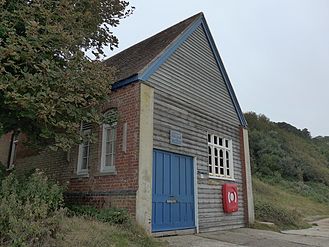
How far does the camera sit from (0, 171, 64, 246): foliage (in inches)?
227

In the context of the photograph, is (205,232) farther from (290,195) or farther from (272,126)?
(272,126)

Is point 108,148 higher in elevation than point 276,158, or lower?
lower

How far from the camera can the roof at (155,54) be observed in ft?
33.6

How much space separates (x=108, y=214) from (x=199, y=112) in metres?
5.34

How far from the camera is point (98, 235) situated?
6914 millimetres

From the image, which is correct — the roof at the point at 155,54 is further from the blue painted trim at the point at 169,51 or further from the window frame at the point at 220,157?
→ the window frame at the point at 220,157

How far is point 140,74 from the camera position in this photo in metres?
9.83

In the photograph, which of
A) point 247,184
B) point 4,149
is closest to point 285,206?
point 247,184

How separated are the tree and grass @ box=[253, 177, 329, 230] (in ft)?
30.2

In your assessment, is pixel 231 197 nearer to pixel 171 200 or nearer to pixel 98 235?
pixel 171 200

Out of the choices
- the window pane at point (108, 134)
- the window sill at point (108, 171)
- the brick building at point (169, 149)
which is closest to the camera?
the brick building at point (169, 149)

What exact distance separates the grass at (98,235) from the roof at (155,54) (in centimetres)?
432

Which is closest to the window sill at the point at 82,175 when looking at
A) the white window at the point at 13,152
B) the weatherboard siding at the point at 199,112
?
the weatherboard siding at the point at 199,112

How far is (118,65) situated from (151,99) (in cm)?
339
